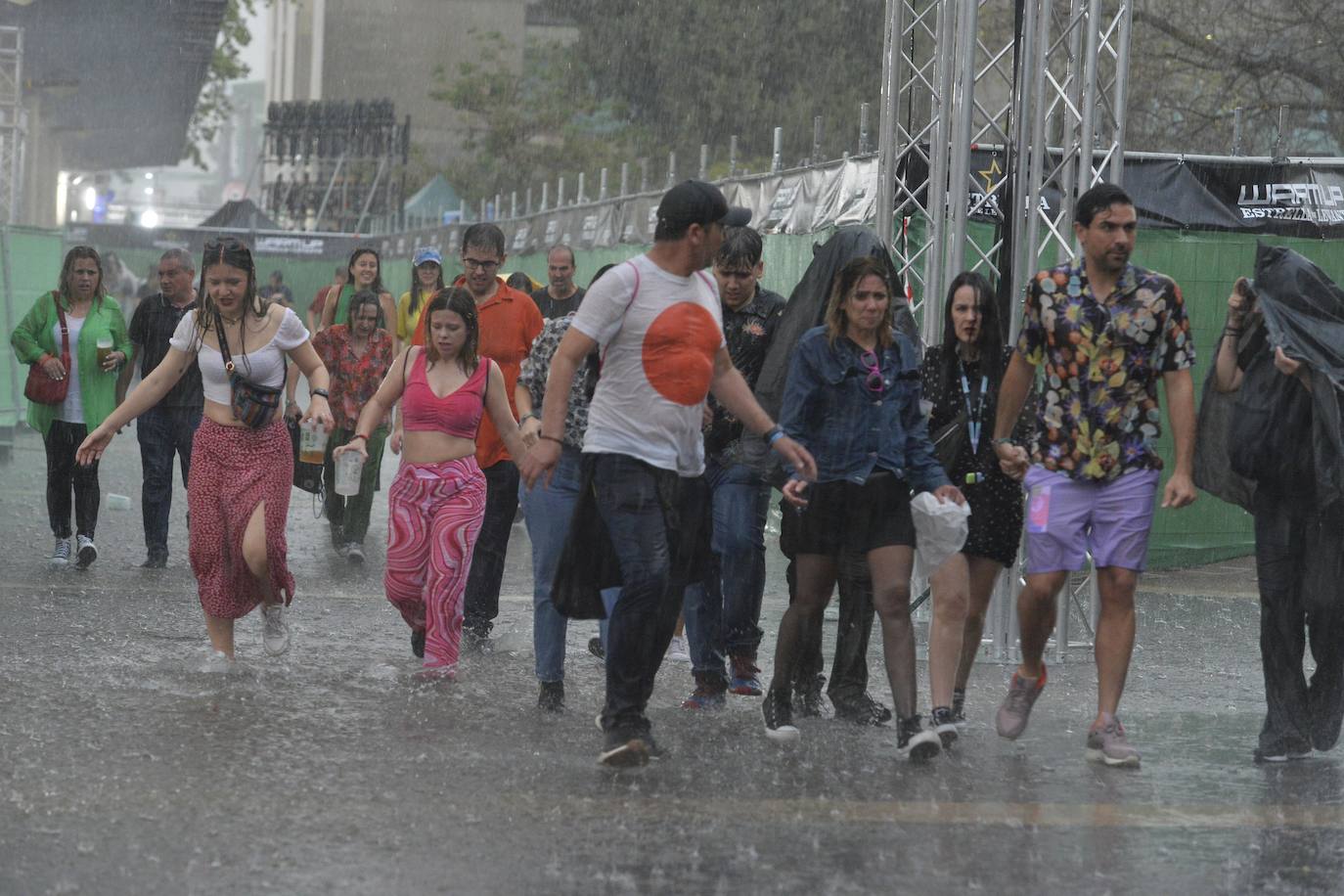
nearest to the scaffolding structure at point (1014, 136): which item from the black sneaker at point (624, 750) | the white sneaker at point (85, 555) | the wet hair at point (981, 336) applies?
the wet hair at point (981, 336)

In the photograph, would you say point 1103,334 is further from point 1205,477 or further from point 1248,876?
point 1248,876

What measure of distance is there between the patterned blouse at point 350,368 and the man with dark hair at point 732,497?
486 centimetres

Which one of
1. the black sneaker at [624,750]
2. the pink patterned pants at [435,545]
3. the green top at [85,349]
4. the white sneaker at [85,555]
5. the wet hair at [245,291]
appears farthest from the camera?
the green top at [85,349]

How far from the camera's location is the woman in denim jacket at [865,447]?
6.88 meters

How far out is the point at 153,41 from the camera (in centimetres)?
3225

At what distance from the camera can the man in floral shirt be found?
6781mm

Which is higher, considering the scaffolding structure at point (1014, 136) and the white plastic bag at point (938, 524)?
the scaffolding structure at point (1014, 136)

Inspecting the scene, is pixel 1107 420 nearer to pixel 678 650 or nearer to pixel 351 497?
pixel 678 650

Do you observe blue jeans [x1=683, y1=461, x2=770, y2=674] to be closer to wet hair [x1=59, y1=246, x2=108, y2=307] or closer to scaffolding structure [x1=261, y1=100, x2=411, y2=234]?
wet hair [x1=59, y1=246, x2=108, y2=307]

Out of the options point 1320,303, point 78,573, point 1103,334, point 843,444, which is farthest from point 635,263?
point 78,573

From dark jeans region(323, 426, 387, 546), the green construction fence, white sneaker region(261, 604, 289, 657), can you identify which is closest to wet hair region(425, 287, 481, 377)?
white sneaker region(261, 604, 289, 657)

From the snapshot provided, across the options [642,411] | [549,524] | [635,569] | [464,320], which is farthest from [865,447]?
[464,320]

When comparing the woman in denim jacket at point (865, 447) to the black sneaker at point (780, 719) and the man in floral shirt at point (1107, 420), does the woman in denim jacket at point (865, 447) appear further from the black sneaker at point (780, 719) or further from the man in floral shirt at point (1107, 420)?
the man in floral shirt at point (1107, 420)

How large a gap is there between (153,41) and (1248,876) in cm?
2958
